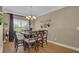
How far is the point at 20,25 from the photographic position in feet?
7.09

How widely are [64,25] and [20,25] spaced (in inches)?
37.7

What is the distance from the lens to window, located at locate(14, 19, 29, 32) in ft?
7.00

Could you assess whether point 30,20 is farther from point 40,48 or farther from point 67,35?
point 67,35

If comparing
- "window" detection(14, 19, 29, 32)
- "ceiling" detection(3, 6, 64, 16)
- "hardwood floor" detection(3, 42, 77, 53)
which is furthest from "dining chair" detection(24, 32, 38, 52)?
"ceiling" detection(3, 6, 64, 16)

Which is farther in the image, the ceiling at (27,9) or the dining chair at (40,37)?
the dining chair at (40,37)

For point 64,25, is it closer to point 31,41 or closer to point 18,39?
point 31,41

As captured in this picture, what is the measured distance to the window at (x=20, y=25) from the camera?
7.00 ft

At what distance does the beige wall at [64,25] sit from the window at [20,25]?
0.24 meters

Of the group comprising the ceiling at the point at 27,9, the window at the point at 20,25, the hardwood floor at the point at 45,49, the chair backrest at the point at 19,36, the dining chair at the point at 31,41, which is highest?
the ceiling at the point at 27,9

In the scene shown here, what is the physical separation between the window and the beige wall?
240mm

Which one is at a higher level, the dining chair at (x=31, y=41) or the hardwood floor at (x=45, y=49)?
the dining chair at (x=31, y=41)

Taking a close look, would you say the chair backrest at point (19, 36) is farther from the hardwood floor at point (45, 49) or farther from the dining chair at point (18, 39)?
the hardwood floor at point (45, 49)

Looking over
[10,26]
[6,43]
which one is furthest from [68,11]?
[6,43]

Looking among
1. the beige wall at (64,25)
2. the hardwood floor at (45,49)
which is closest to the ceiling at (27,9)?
the beige wall at (64,25)
